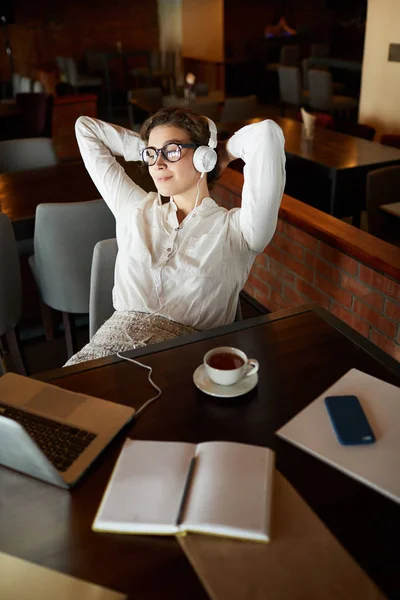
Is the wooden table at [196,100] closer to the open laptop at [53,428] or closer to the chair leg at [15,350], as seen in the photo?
the chair leg at [15,350]

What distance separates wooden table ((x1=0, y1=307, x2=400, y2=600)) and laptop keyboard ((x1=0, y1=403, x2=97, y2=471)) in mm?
48

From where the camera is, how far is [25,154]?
3.58m

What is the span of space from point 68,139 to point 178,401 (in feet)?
20.2

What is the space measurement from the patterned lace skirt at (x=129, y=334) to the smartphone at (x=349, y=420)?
0.57m

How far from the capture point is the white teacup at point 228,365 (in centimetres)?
115

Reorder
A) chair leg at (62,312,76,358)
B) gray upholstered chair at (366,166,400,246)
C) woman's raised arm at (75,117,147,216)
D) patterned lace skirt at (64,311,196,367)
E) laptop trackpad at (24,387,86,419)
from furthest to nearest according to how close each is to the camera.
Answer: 1. gray upholstered chair at (366,166,400,246)
2. chair leg at (62,312,76,358)
3. woman's raised arm at (75,117,147,216)
4. patterned lace skirt at (64,311,196,367)
5. laptop trackpad at (24,387,86,419)

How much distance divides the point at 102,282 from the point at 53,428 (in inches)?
34.6

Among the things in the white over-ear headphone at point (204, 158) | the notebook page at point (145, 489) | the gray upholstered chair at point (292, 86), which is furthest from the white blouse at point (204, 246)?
the gray upholstered chair at point (292, 86)

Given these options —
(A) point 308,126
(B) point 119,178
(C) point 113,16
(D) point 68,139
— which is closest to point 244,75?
(C) point 113,16

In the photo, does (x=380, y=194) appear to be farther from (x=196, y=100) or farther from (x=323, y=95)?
(x=323, y=95)

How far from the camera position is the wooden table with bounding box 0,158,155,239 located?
2.47 meters

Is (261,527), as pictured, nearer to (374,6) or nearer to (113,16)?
(374,6)

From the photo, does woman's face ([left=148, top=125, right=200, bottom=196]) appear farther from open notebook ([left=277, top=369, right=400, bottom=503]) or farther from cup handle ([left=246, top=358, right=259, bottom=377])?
open notebook ([left=277, top=369, right=400, bottom=503])

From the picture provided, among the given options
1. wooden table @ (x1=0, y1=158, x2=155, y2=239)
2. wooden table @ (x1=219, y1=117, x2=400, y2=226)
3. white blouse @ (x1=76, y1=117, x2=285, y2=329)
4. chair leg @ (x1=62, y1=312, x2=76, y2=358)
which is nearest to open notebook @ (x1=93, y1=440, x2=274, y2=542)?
white blouse @ (x1=76, y1=117, x2=285, y2=329)
